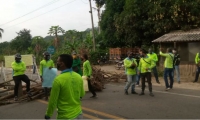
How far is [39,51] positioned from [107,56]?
14.9 metres

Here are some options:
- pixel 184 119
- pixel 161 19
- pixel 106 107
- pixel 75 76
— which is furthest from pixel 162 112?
pixel 161 19

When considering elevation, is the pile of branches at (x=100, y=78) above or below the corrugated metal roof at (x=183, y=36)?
below

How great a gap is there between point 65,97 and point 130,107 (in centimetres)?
433

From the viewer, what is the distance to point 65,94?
339cm

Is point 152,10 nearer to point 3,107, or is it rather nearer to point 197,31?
point 197,31

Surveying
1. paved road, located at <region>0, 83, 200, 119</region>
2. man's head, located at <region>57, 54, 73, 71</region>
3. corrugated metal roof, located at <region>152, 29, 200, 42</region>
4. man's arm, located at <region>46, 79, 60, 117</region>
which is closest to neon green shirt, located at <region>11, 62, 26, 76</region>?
paved road, located at <region>0, 83, 200, 119</region>

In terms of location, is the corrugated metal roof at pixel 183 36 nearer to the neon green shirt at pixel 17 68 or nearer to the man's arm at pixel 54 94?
the neon green shirt at pixel 17 68

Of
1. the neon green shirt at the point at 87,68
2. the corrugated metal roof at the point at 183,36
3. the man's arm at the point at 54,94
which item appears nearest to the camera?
the man's arm at the point at 54,94

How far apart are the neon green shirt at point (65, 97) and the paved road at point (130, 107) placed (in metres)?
3.10

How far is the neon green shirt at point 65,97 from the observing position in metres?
3.29

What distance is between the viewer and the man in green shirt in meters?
3.30

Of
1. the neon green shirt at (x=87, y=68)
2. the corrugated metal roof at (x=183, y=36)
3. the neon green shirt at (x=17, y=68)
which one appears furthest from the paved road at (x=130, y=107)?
the corrugated metal roof at (x=183, y=36)

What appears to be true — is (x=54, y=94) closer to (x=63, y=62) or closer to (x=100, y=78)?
(x=63, y=62)

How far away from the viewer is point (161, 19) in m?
20.2
